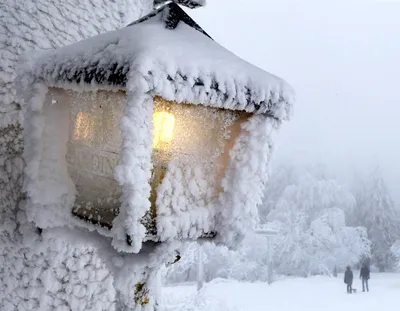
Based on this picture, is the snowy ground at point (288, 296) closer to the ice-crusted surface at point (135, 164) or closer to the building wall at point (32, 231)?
the building wall at point (32, 231)

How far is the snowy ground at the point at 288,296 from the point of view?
5789mm

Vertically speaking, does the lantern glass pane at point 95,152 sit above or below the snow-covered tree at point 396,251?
above

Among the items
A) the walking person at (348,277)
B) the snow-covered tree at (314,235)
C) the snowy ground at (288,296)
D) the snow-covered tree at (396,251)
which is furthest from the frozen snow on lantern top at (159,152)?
the snow-covered tree at (396,251)

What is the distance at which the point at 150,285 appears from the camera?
2.97 feet

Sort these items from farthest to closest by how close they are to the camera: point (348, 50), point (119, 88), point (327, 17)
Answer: point (327, 17) → point (348, 50) → point (119, 88)

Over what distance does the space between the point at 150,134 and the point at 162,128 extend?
0.16ft

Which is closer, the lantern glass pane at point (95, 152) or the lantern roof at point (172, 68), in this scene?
the lantern roof at point (172, 68)

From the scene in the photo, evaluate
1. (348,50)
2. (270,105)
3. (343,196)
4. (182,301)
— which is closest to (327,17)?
(348,50)

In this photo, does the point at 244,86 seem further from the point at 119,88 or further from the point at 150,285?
the point at 150,285

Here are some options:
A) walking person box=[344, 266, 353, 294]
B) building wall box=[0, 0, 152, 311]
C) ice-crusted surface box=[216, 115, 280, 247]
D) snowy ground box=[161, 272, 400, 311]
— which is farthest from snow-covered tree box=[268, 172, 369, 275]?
ice-crusted surface box=[216, 115, 280, 247]

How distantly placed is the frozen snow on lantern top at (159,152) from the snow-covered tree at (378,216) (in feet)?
36.3

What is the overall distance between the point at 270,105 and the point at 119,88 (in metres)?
0.31

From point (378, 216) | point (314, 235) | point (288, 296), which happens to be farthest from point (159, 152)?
point (378, 216)

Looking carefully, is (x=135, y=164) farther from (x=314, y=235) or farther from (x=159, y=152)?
(x=314, y=235)
